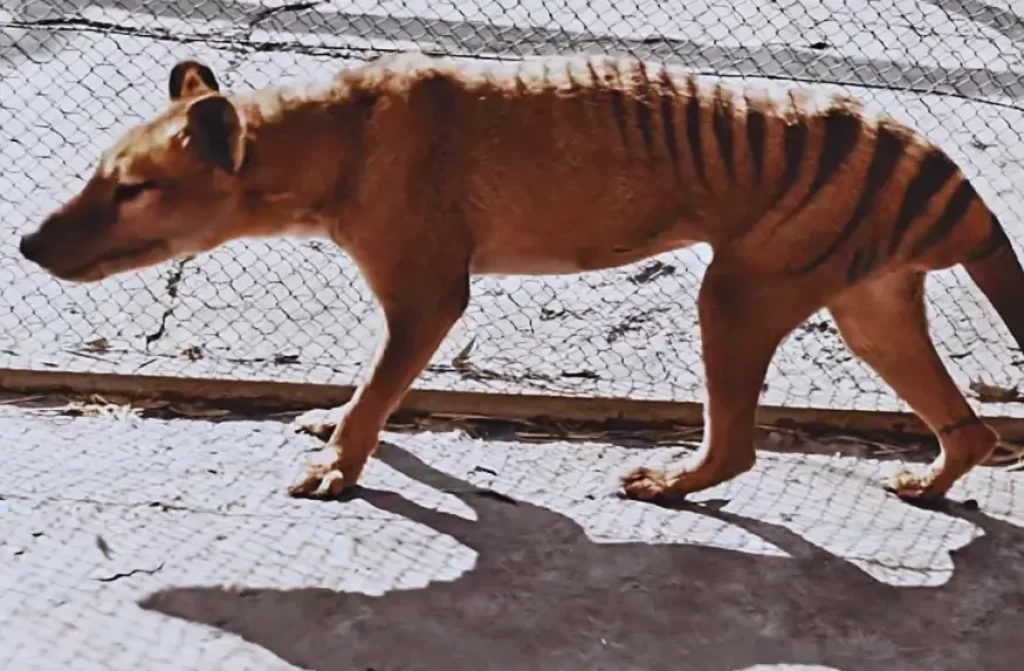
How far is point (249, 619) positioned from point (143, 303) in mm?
1181

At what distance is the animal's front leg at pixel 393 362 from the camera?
7.48ft

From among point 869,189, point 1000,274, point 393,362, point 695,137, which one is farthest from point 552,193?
point 1000,274

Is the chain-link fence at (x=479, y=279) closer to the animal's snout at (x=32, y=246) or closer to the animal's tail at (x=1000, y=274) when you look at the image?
the animal's tail at (x=1000, y=274)

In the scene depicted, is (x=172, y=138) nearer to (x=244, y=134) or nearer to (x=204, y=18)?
(x=244, y=134)

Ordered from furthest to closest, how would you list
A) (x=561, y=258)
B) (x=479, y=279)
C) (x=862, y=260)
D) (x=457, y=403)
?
(x=479, y=279), (x=457, y=403), (x=561, y=258), (x=862, y=260)

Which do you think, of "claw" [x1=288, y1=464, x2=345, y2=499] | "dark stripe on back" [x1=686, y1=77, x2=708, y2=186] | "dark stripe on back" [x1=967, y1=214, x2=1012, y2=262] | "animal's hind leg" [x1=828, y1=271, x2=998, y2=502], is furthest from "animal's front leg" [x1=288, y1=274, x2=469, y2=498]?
"dark stripe on back" [x1=967, y1=214, x2=1012, y2=262]

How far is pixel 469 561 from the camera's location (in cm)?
231

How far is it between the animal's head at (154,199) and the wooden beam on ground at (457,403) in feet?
1.98

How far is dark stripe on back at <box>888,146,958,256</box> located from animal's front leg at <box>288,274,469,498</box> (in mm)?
675

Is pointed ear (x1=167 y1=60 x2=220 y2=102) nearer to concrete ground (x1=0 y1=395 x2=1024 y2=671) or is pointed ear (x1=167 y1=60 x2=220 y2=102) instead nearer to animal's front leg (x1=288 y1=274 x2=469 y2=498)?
animal's front leg (x1=288 y1=274 x2=469 y2=498)

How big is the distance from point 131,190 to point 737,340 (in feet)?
3.12

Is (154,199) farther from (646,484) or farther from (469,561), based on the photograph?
(646,484)

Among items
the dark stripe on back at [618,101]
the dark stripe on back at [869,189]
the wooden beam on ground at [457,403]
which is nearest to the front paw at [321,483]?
the wooden beam on ground at [457,403]

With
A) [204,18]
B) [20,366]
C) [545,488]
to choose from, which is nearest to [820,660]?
[545,488]
